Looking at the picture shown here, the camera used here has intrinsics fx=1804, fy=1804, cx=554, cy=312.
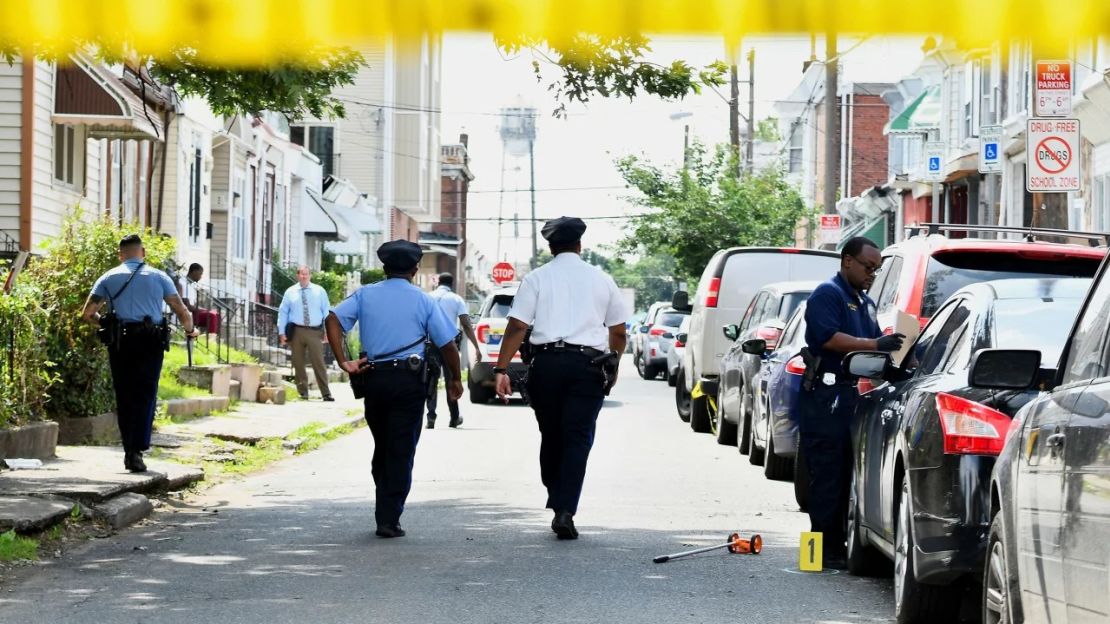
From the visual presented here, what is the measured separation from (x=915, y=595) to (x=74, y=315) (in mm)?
9982

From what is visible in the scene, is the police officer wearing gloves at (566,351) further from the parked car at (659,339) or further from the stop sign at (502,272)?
the stop sign at (502,272)

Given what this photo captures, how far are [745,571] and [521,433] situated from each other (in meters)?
11.0

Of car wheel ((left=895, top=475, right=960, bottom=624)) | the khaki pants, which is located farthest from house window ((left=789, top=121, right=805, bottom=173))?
car wheel ((left=895, top=475, right=960, bottom=624))

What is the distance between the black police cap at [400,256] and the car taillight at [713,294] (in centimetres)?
1016

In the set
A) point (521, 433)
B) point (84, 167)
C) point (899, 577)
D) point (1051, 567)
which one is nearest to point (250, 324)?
point (84, 167)

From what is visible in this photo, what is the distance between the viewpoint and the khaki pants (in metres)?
25.3

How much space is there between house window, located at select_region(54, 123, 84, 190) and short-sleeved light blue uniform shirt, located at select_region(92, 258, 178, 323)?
39.6 ft

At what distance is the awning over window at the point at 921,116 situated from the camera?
4238 centimetres


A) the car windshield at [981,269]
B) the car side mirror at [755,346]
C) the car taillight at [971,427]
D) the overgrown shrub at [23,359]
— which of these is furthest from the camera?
the car side mirror at [755,346]

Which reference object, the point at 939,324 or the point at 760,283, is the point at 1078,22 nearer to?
the point at 939,324

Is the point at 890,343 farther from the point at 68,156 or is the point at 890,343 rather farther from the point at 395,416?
the point at 68,156

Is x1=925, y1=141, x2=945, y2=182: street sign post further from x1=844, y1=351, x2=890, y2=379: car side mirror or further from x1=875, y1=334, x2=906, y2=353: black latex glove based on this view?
x1=844, y1=351, x2=890, y2=379: car side mirror

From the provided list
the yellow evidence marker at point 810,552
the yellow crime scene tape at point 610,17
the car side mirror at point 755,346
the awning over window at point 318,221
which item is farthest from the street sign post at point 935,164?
the yellow crime scene tape at point 610,17

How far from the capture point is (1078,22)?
457cm
